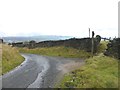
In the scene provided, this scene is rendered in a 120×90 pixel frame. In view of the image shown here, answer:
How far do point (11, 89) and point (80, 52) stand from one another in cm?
4036

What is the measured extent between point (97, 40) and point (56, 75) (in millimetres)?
32444

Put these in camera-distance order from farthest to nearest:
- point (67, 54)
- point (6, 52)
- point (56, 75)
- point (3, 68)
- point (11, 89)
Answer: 1. point (67, 54)
2. point (6, 52)
3. point (3, 68)
4. point (56, 75)
5. point (11, 89)

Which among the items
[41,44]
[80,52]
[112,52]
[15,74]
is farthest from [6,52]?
[41,44]

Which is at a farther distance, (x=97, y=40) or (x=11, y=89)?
(x=97, y=40)

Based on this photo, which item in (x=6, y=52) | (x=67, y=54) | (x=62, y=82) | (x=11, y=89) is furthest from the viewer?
(x=67, y=54)

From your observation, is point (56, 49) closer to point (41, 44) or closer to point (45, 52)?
point (45, 52)

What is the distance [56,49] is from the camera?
69.3m

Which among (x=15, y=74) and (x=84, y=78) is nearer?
(x=84, y=78)

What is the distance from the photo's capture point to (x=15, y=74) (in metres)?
32.6

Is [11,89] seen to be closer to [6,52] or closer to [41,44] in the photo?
[6,52]

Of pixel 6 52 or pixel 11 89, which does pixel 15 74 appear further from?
pixel 6 52

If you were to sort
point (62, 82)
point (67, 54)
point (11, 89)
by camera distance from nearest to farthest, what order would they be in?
point (11, 89)
point (62, 82)
point (67, 54)

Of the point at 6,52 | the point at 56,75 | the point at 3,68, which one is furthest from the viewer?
the point at 6,52

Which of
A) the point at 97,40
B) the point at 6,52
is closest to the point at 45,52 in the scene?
the point at 97,40
